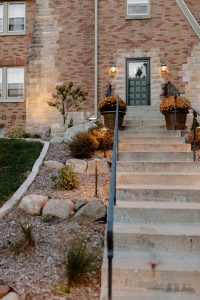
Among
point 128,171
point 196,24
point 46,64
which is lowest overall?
point 128,171

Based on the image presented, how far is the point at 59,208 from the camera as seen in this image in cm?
636

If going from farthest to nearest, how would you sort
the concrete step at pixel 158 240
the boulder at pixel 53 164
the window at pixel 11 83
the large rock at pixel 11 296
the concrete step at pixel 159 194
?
1. the window at pixel 11 83
2. the boulder at pixel 53 164
3. the concrete step at pixel 159 194
4. the concrete step at pixel 158 240
5. the large rock at pixel 11 296

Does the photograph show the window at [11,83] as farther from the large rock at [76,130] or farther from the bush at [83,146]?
the bush at [83,146]

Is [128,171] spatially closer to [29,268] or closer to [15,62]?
[29,268]

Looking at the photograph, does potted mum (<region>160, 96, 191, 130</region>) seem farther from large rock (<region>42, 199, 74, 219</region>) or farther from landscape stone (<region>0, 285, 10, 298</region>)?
landscape stone (<region>0, 285, 10, 298</region>)

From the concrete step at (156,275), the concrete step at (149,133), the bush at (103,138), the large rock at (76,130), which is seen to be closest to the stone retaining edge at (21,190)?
the bush at (103,138)

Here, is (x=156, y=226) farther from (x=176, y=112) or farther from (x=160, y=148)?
(x=176, y=112)

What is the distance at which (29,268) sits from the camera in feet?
14.8

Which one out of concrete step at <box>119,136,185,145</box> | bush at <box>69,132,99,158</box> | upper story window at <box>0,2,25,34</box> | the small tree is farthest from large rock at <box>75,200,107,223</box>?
upper story window at <box>0,2,25,34</box>

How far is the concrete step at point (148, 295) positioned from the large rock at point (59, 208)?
8.04 feet

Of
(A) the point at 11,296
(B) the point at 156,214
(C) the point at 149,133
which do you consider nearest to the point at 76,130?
(C) the point at 149,133

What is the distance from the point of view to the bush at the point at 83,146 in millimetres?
9648

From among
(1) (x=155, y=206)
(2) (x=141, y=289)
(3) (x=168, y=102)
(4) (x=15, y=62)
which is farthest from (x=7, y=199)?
(4) (x=15, y=62)

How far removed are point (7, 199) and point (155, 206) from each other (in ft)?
10.5
